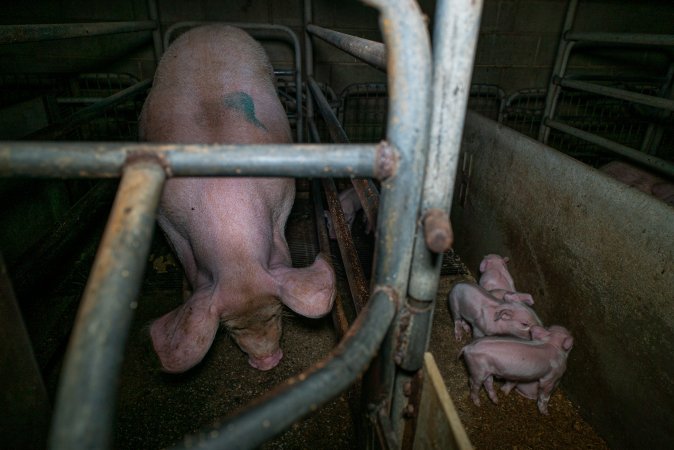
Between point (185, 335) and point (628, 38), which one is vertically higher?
point (628, 38)

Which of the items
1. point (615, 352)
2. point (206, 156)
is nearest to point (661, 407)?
point (615, 352)

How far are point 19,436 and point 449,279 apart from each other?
2557 millimetres

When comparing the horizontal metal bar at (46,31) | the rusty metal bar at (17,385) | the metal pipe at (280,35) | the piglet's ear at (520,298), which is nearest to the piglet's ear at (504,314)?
the piglet's ear at (520,298)

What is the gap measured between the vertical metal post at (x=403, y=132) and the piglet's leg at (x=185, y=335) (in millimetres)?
814

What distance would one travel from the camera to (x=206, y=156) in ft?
2.00

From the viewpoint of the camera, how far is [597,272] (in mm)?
1892

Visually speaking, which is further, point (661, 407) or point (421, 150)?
point (661, 407)

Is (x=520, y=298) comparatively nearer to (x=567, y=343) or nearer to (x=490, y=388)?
(x=567, y=343)

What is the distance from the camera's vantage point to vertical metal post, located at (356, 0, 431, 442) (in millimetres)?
624

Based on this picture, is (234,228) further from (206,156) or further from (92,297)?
(92,297)

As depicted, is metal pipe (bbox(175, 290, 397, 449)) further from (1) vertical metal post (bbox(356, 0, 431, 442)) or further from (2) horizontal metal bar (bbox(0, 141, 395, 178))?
(2) horizontal metal bar (bbox(0, 141, 395, 178))

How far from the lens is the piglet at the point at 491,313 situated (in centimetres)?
219

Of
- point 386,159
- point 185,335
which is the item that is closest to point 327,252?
point 185,335

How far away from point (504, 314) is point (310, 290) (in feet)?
4.09
